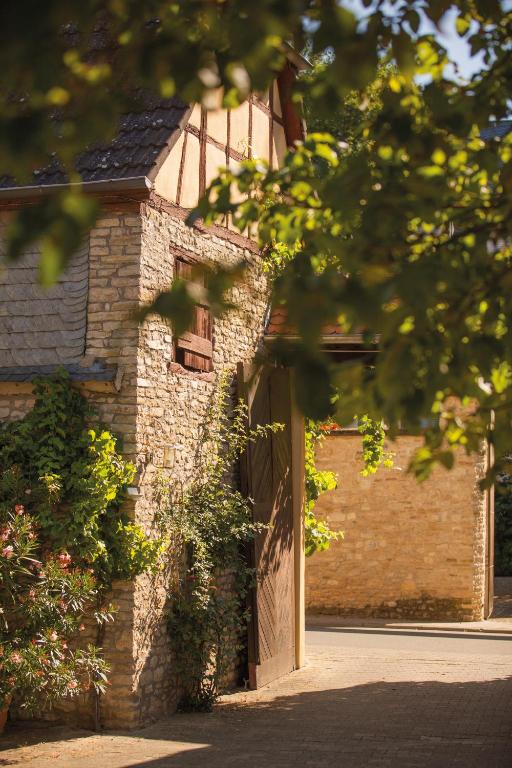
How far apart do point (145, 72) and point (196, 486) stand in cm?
738

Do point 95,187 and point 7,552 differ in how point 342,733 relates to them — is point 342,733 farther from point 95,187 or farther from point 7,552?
point 95,187

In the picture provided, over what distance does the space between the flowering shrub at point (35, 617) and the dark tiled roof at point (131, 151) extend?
292 cm

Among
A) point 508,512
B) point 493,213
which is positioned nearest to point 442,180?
point 493,213

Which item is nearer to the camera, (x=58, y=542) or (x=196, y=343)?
(x=58, y=542)

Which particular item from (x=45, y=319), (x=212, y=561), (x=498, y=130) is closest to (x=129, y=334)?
(x=45, y=319)

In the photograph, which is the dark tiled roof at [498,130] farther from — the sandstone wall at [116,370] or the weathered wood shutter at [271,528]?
the weathered wood shutter at [271,528]

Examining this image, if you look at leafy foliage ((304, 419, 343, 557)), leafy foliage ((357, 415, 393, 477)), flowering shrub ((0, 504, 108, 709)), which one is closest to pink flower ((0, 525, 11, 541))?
flowering shrub ((0, 504, 108, 709))

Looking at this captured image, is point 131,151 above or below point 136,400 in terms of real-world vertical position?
above

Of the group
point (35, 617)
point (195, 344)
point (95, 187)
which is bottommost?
point (35, 617)

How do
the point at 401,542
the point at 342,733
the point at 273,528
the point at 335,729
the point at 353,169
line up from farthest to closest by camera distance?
1. the point at 401,542
2. the point at 273,528
3. the point at 335,729
4. the point at 342,733
5. the point at 353,169

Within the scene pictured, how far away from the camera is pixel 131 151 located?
9.52 metres

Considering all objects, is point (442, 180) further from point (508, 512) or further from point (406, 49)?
point (508, 512)

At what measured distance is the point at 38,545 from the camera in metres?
8.48

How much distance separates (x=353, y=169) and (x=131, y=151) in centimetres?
592
